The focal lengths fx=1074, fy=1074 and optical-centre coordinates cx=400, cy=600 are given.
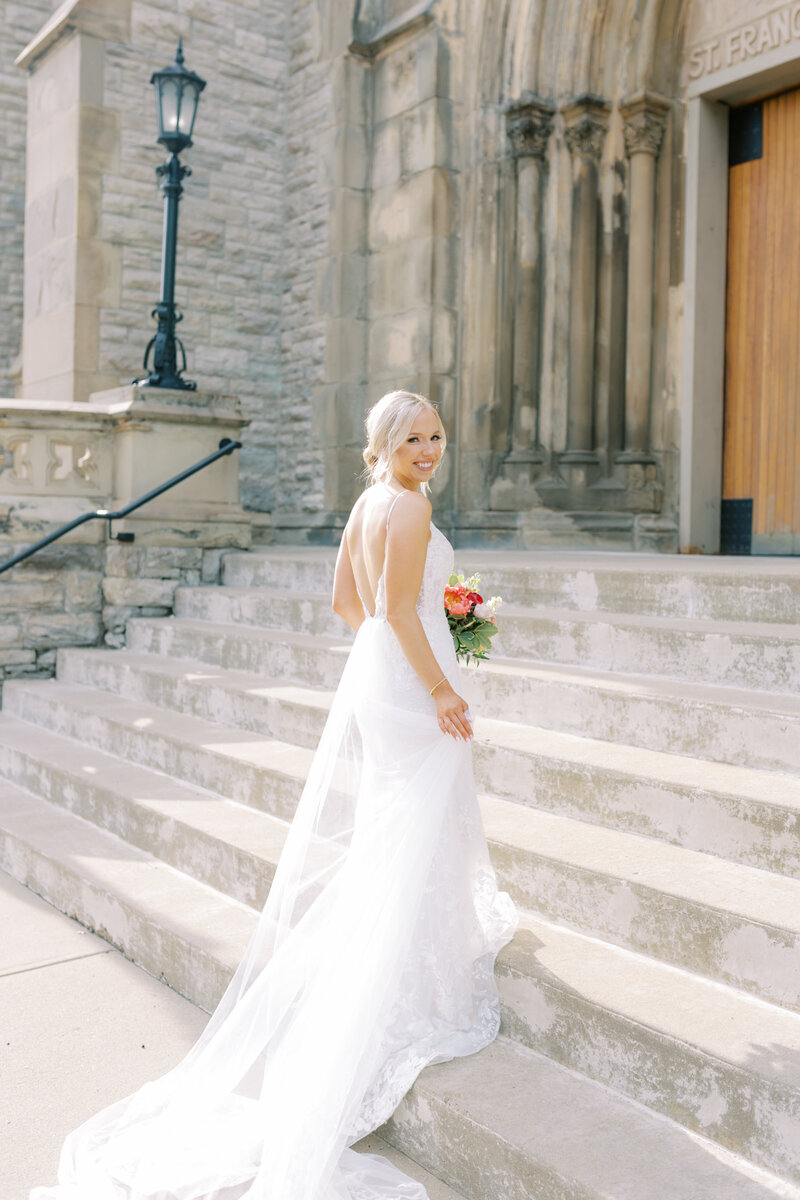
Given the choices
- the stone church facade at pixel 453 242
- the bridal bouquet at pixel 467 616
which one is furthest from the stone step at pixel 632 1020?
the stone church facade at pixel 453 242

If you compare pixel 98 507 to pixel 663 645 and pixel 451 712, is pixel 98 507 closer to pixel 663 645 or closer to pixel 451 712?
pixel 663 645

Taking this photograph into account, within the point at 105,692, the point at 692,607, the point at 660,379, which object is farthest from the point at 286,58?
the point at 692,607

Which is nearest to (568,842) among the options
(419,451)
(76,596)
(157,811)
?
(419,451)

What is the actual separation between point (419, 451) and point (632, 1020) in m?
1.49

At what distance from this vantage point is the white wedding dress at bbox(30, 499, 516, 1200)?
99.7 inches

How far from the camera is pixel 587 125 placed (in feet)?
27.5

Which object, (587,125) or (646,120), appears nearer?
(646,120)

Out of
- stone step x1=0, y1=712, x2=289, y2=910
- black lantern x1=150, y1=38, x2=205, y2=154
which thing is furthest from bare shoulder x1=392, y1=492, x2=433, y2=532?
black lantern x1=150, y1=38, x2=205, y2=154

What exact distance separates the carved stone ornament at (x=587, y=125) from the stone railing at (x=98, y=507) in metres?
3.48

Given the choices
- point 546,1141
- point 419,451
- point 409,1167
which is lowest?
point 409,1167

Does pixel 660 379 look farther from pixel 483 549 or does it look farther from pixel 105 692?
pixel 105 692

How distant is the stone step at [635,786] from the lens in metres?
3.07

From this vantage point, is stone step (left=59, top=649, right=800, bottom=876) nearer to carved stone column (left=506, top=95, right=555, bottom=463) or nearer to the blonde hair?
the blonde hair

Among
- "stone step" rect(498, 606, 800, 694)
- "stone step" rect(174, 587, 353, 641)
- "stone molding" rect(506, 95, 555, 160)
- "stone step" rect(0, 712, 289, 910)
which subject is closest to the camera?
"stone step" rect(498, 606, 800, 694)
